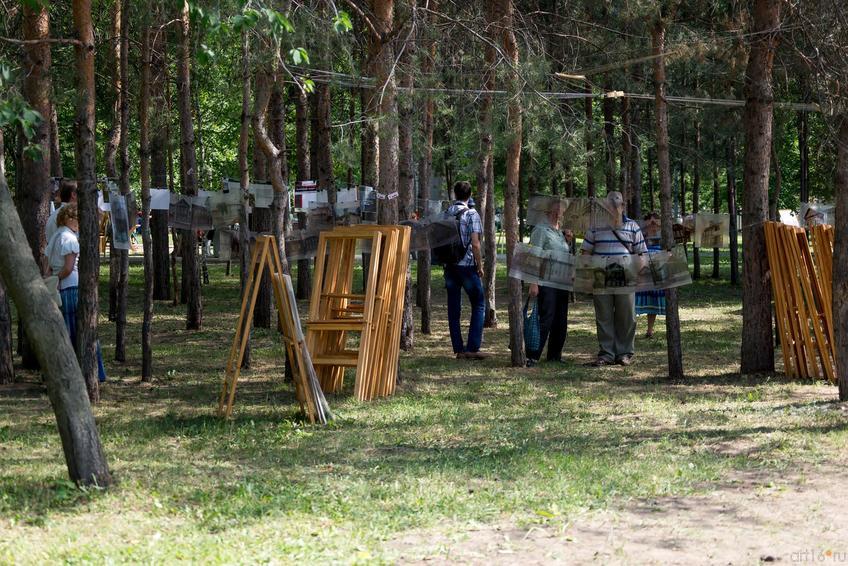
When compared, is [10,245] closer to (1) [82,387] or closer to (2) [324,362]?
(1) [82,387]

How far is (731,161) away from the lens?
25.6 metres

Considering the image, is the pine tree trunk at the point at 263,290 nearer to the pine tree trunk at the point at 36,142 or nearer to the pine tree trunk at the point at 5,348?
the pine tree trunk at the point at 36,142

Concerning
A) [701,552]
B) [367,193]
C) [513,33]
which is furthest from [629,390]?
[367,193]

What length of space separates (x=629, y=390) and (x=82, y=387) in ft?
19.8

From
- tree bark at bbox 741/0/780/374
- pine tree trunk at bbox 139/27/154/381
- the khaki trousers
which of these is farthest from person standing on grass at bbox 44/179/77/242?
tree bark at bbox 741/0/780/374

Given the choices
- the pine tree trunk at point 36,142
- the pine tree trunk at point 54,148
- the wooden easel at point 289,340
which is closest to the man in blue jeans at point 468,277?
the wooden easel at point 289,340

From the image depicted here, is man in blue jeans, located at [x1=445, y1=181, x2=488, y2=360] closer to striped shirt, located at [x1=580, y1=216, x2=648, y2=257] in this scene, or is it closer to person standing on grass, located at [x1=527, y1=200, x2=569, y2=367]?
person standing on grass, located at [x1=527, y1=200, x2=569, y2=367]

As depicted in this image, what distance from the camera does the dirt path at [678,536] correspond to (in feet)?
17.6

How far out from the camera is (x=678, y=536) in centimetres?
571

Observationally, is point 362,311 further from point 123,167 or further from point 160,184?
point 160,184

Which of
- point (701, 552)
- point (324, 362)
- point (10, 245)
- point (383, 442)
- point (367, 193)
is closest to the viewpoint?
point (701, 552)

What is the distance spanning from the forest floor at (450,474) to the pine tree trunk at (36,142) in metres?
1.43

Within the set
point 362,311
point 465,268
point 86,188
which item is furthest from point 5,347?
point 465,268

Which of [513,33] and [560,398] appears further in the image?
[513,33]
